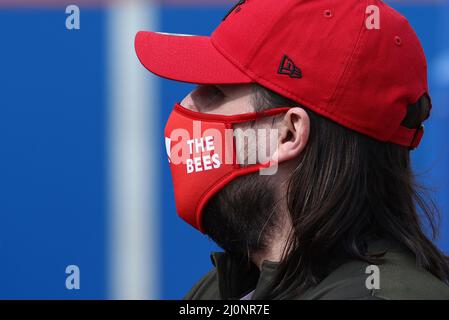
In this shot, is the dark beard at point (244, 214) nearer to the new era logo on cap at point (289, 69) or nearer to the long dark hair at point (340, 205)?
the long dark hair at point (340, 205)

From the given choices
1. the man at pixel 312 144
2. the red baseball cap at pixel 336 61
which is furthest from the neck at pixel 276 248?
the red baseball cap at pixel 336 61

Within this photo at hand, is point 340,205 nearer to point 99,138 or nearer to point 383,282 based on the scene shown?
point 383,282

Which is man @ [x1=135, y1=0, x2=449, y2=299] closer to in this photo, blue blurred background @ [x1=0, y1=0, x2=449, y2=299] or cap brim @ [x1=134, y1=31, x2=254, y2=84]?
cap brim @ [x1=134, y1=31, x2=254, y2=84]

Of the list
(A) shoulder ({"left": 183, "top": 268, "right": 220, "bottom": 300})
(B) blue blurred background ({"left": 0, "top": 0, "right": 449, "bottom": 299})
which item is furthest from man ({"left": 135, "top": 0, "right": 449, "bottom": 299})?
(B) blue blurred background ({"left": 0, "top": 0, "right": 449, "bottom": 299})

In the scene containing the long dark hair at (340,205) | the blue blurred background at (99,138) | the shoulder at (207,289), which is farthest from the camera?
the blue blurred background at (99,138)

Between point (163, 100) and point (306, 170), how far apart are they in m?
1.61

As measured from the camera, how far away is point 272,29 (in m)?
1.57

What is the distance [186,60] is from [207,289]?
0.57 meters

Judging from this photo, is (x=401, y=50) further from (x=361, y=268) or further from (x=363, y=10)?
(x=361, y=268)

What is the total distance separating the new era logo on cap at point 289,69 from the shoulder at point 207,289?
538 mm

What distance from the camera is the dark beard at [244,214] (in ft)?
5.26

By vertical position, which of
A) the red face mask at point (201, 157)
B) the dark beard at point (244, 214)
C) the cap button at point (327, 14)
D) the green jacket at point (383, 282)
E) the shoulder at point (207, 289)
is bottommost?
the shoulder at point (207, 289)

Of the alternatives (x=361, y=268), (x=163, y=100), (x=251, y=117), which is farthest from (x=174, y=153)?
(x=163, y=100)

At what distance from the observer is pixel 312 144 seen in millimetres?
1546
